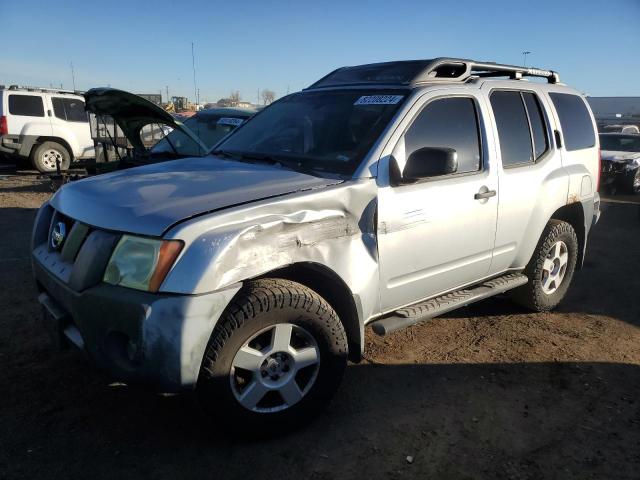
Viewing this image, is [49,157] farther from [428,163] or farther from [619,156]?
[619,156]

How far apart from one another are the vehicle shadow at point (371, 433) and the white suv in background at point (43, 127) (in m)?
10.8

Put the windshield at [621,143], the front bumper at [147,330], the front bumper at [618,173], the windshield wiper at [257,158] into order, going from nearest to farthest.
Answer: the front bumper at [147,330] < the windshield wiper at [257,158] < the front bumper at [618,173] < the windshield at [621,143]

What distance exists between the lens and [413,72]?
351cm

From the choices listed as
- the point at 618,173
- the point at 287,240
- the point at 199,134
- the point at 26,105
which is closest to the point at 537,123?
the point at 287,240

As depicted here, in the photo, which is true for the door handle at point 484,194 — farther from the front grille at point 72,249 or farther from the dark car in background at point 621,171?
the dark car in background at point 621,171

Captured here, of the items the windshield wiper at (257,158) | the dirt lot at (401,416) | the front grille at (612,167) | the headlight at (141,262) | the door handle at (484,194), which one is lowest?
the dirt lot at (401,416)

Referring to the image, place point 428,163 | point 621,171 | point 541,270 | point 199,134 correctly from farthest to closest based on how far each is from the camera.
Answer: point 621,171 → point 199,134 → point 541,270 → point 428,163

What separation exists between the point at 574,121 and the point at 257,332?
372cm

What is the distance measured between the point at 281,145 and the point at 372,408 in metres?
1.84

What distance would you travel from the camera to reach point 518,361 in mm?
3719

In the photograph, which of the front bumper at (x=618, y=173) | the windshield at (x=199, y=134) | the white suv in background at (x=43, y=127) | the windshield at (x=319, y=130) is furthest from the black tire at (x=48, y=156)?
the front bumper at (x=618, y=173)

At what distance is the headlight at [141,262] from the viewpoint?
2.20 m

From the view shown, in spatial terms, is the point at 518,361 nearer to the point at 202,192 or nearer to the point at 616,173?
the point at 202,192

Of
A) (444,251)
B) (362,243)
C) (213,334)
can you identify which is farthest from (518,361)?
(213,334)
